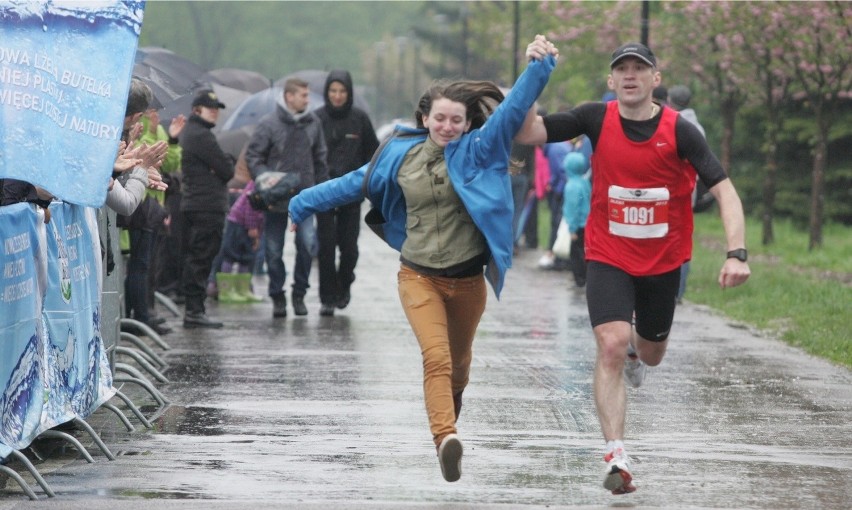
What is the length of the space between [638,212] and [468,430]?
188cm

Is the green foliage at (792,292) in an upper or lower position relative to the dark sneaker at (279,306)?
lower

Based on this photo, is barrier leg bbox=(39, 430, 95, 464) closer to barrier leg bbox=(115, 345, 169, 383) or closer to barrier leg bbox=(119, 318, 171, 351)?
barrier leg bbox=(115, 345, 169, 383)

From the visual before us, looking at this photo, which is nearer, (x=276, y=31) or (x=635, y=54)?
(x=635, y=54)

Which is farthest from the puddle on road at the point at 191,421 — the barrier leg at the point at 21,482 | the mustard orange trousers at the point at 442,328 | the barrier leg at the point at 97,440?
the barrier leg at the point at 21,482

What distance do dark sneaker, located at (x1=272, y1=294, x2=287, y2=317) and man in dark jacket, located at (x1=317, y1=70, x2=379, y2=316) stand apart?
339mm

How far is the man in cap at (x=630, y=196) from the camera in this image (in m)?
7.32

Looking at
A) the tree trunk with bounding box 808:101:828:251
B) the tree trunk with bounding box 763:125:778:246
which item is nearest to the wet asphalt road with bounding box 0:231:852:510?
the tree trunk with bounding box 808:101:828:251

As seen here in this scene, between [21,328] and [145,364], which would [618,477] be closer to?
[21,328]

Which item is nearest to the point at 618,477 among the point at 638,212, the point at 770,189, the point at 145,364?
the point at 638,212

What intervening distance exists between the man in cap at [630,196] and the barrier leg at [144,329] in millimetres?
5051

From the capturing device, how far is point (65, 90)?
7.37 m

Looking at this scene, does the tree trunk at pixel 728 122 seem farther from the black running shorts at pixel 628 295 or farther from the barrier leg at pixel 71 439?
the barrier leg at pixel 71 439

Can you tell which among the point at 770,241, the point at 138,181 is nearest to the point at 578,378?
the point at 138,181

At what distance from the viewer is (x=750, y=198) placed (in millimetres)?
35562
